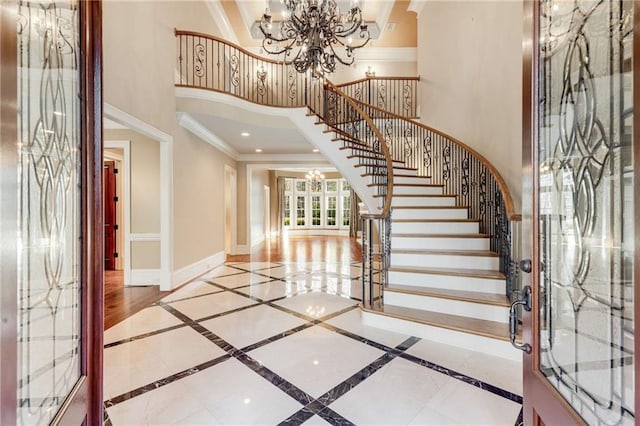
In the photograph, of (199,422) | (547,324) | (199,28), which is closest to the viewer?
(547,324)

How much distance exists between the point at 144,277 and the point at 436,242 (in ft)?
14.6

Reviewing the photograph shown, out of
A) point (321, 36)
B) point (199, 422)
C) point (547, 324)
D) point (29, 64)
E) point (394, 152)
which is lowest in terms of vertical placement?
point (199, 422)

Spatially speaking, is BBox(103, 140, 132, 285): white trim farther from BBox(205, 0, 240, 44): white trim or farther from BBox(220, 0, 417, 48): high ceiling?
BBox(220, 0, 417, 48): high ceiling

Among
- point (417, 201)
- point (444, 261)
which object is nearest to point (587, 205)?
point (444, 261)

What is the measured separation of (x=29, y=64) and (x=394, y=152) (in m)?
6.09

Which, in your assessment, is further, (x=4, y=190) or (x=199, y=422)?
(x=199, y=422)

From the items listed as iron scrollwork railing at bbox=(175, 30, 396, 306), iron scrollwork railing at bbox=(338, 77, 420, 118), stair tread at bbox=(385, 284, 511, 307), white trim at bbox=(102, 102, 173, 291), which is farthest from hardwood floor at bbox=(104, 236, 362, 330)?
iron scrollwork railing at bbox=(338, 77, 420, 118)

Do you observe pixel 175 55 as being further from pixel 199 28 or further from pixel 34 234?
pixel 34 234

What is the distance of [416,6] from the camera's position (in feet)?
20.9

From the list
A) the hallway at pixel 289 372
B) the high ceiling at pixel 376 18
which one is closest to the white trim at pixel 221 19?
the high ceiling at pixel 376 18

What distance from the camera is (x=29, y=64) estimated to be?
0.71m

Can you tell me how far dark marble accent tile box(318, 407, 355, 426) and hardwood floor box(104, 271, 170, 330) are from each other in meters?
2.51

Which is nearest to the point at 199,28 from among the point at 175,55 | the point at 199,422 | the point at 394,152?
the point at 175,55

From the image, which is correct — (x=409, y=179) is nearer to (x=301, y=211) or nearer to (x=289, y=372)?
(x=289, y=372)
